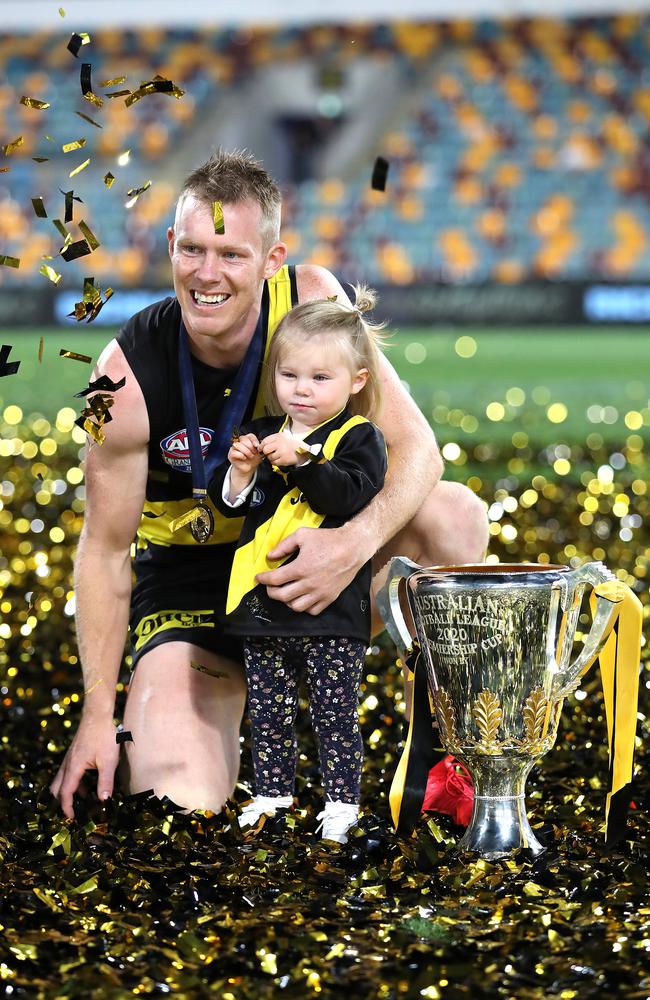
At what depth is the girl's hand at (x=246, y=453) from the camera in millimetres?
2326

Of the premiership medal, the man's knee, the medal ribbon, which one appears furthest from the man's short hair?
the man's knee

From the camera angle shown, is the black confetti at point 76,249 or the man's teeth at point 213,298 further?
the man's teeth at point 213,298

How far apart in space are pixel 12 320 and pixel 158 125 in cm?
414

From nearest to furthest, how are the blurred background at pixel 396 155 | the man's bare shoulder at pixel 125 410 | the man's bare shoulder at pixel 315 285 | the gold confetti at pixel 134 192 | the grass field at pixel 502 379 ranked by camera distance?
the gold confetti at pixel 134 192 < the man's bare shoulder at pixel 125 410 < the man's bare shoulder at pixel 315 285 < the grass field at pixel 502 379 < the blurred background at pixel 396 155

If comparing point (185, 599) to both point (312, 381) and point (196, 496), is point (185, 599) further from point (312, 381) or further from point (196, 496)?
point (312, 381)

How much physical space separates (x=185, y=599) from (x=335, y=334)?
892mm

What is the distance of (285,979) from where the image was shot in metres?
1.84

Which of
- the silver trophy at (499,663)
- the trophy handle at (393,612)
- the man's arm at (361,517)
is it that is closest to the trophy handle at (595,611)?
the silver trophy at (499,663)

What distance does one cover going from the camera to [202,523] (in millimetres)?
2688

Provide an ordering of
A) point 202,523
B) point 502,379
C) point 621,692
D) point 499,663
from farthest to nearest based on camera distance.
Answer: point 502,379 < point 202,523 < point 621,692 < point 499,663

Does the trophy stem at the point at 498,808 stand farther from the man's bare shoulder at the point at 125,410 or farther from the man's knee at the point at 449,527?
the man's bare shoulder at the point at 125,410

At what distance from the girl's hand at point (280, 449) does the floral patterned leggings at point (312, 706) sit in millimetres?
329

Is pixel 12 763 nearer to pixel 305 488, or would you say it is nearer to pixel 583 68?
pixel 305 488

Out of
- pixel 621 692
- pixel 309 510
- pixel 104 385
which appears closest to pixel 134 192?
pixel 104 385
